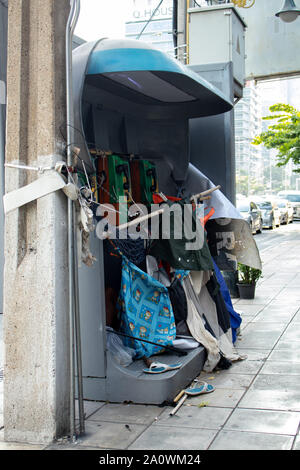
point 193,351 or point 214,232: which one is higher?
point 214,232

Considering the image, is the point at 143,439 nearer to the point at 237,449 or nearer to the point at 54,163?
the point at 237,449

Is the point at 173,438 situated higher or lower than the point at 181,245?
lower

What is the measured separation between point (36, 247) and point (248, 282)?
20.5 feet

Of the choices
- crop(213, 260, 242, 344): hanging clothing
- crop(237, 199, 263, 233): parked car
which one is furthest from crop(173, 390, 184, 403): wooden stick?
crop(237, 199, 263, 233): parked car

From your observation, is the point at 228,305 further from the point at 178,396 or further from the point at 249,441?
the point at 249,441

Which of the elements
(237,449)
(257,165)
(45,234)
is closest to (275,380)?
(237,449)

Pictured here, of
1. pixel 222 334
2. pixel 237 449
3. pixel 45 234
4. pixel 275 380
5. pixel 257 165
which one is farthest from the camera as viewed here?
pixel 257 165

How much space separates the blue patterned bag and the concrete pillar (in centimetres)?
117

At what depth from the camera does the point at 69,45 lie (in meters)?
4.61

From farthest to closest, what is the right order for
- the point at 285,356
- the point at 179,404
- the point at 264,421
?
the point at 285,356, the point at 179,404, the point at 264,421

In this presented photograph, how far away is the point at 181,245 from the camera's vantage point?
6020 millimetres

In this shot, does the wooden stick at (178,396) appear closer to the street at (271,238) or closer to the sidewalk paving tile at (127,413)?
the sidewalk paving tile at (127,413)

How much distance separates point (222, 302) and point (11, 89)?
3367 millimetres

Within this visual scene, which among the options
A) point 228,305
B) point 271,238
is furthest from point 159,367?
point 271,238
